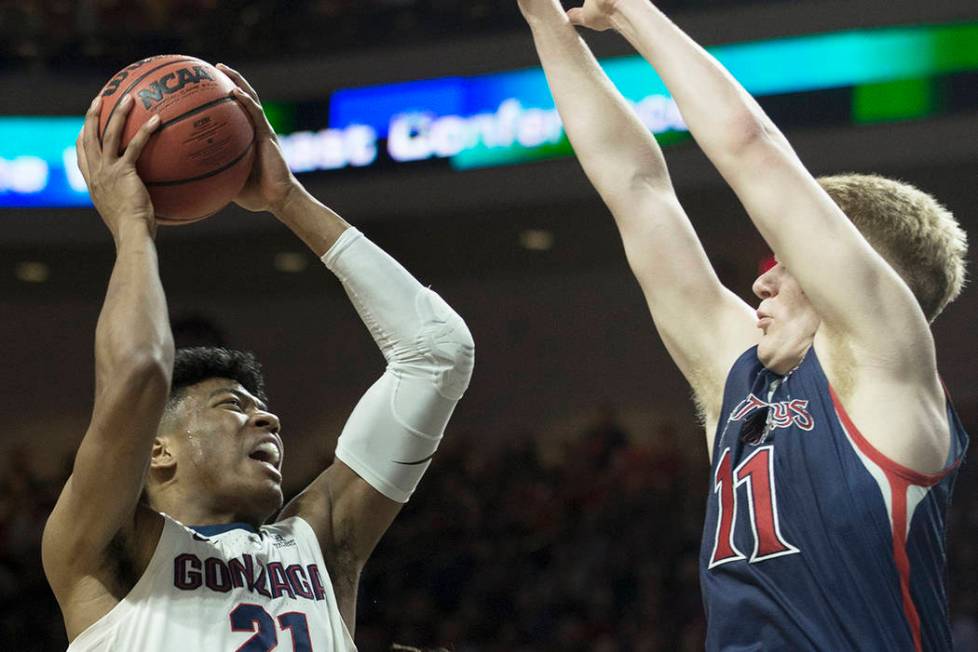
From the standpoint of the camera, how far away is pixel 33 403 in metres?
13.8

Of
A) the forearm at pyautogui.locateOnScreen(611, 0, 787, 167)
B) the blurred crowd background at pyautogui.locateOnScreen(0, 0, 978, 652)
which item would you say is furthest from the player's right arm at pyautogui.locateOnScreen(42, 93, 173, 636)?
the blurred crowd background at pyautogui.locateOnScreen(0, 0, 978, 652)

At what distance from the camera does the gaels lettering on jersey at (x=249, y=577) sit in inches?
107

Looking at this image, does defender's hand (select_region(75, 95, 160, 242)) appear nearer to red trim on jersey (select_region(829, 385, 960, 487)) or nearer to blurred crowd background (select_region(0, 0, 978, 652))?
red trim on jersey (select_region(829, 385, 960, 487))

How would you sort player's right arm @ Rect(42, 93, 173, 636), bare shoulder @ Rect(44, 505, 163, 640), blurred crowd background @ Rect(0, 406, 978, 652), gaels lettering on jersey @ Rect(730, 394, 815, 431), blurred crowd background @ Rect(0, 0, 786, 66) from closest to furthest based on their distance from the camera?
gaels lettering on jersey @ Rect(730, 394, 815, 431)
player's right arm @ Rect(42, 93, 173, 636)
bare shoulder @ Rect(44, 505, 163, 640)
blurred crowd background @ Rect(0, 406, 978, 652)
blurred crowd background @ Rect(0, 0, 786, 66)

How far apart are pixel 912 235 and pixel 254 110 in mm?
1529

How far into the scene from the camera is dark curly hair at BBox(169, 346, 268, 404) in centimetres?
307

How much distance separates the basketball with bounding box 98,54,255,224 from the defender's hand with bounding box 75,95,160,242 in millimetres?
25

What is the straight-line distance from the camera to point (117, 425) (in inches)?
95.4

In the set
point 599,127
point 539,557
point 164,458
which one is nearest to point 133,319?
point 164,458

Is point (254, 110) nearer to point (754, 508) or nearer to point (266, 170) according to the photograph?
point (266, 170)

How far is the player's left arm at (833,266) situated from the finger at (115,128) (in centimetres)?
124

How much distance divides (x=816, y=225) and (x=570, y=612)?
7600mm

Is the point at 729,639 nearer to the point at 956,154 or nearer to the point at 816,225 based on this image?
the point at 816,225

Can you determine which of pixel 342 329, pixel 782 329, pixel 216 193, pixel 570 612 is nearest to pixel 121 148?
pixel 216 193
